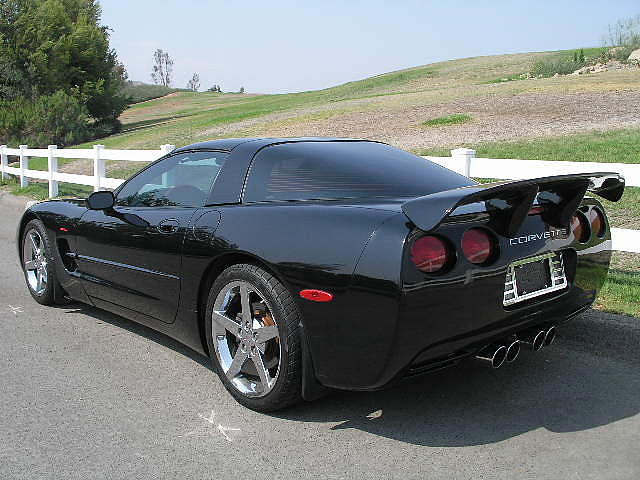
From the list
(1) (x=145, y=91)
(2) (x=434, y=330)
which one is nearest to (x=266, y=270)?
(2) (x=434, y=330)

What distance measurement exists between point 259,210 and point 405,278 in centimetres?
103

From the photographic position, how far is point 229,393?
3889 mm

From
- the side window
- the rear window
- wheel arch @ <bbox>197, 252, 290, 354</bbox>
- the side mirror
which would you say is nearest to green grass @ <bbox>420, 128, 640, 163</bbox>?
the rear window

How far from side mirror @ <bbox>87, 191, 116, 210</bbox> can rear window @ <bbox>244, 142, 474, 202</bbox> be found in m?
1.28

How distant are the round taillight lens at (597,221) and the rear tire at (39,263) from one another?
391 cm

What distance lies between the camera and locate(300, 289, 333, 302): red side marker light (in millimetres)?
3189

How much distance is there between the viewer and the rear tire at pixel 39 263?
18.3ft

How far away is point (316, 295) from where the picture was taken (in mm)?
3232

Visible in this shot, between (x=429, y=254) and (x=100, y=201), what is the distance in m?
2.57

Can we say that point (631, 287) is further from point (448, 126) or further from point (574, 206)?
point (448, 126)

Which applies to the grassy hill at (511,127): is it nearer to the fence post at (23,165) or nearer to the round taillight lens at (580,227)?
the fence post at (23,165)

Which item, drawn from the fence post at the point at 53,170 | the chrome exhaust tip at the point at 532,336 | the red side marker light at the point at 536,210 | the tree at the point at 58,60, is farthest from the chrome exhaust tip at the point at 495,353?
the tree at the point at 58,60

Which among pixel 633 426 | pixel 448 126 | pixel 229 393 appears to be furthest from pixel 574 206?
pixel 448 126

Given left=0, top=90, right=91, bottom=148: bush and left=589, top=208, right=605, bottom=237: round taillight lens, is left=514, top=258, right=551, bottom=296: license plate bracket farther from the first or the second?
left=0, top=90, right=91, bottom=148: bush
